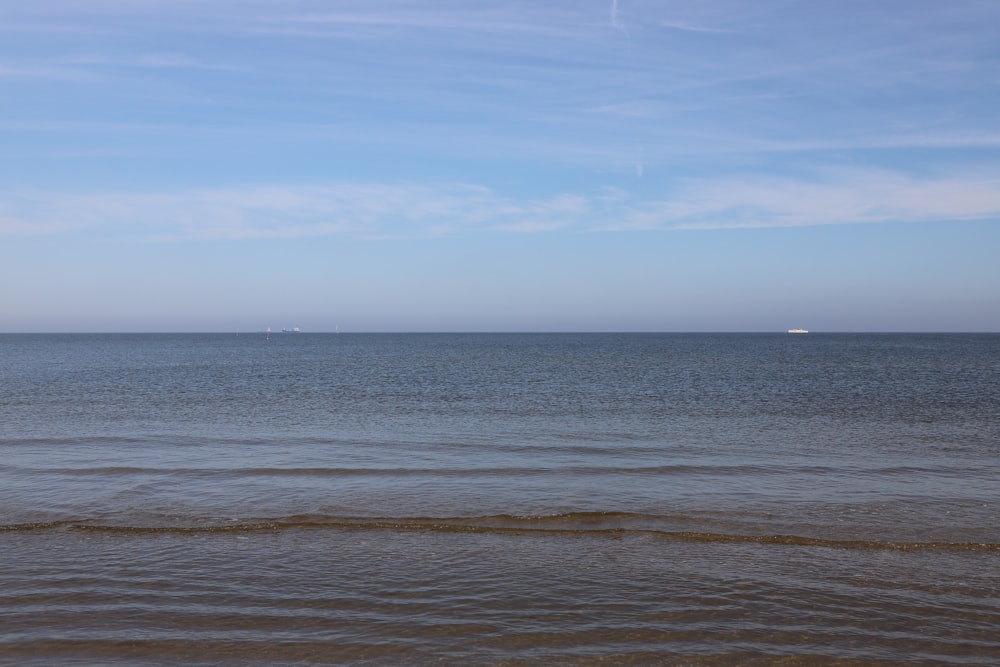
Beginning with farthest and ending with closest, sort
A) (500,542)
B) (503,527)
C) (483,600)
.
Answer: (503,527) → (500,542) → (483,600)

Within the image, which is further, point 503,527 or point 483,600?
point 503,527

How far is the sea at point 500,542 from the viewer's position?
900cm

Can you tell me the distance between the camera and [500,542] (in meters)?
13.1

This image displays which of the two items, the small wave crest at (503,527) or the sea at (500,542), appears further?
the small wave crest at (503,527)

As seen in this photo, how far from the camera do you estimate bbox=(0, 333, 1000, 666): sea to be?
900 centimetres

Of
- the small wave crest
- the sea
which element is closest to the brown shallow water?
the sea

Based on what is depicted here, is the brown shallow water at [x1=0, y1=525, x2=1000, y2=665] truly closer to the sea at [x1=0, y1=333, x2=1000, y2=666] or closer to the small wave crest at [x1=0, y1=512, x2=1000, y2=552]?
the sea at [x1=0, y1=333, x2=1000, y2=666]

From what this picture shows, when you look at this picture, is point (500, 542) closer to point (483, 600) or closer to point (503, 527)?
point (503, 527)

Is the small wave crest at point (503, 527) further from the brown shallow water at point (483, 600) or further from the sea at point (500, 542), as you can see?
the brown shallow water at point (483, 600)

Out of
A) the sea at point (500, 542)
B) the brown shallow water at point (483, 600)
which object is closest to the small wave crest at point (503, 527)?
the sea at point (500, 542)

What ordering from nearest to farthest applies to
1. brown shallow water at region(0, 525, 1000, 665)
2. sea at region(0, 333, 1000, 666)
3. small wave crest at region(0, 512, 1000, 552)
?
1. brown shallow water at region(0, 525, 1000, 665)
2. sea at region(0, 333, 1000, 666)
3. small wave crest at region(0, 512, 1000, 552)

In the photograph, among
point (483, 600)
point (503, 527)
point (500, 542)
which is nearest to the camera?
point (483, 600)

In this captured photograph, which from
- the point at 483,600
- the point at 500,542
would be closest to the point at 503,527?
the point at 500,542

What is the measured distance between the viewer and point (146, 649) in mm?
8727
